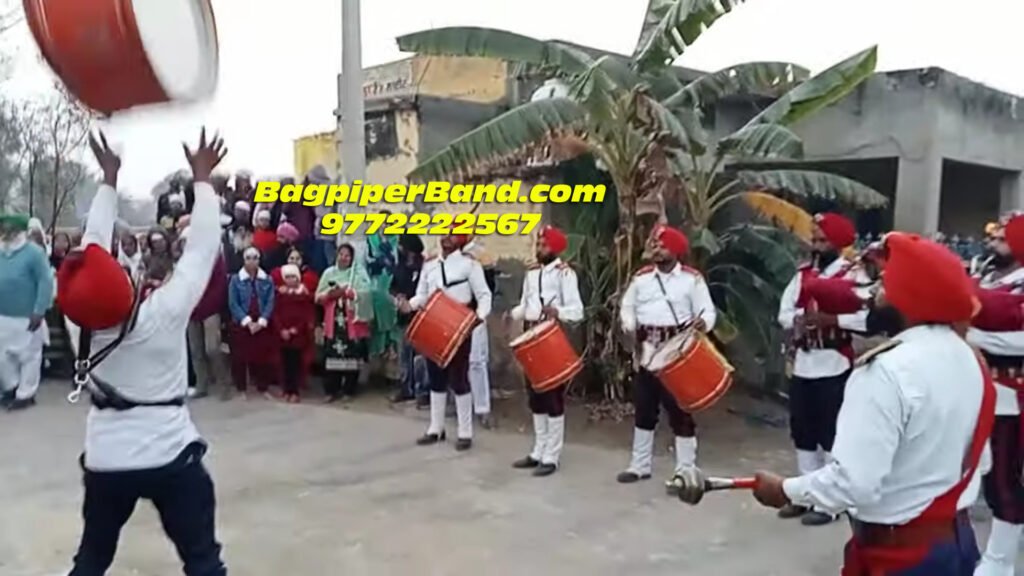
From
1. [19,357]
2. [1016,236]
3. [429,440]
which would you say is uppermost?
[1016,236]

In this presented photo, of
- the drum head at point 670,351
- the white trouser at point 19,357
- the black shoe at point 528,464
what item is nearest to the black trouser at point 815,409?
the drum head at point 670,351

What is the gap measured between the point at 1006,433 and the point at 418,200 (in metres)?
7.06

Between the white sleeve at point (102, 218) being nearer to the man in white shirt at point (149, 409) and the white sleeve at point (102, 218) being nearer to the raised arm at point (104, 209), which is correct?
the raised arm at point (104, 209)

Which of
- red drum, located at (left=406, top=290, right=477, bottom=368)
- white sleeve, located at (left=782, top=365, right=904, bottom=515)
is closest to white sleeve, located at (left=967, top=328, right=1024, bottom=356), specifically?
white sleeve, located at (left=782, top=365, right=904, bottom=515)

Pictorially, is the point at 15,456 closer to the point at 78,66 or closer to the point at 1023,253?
the point at 78,66

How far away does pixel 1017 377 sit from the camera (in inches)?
183

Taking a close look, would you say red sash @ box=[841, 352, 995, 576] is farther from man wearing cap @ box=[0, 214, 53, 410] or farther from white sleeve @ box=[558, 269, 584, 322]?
man wearing cap @ box=[0, 214, 53, 410]

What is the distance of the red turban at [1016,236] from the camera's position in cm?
474

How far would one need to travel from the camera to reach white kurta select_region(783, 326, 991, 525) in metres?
2.58

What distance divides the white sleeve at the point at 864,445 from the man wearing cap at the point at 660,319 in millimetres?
3706

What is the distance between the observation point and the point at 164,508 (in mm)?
3752

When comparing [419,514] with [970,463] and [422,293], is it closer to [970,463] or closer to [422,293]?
[422,293]

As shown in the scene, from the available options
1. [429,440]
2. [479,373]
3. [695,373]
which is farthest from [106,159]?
[479,373]

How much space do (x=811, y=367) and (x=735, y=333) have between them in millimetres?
2512
